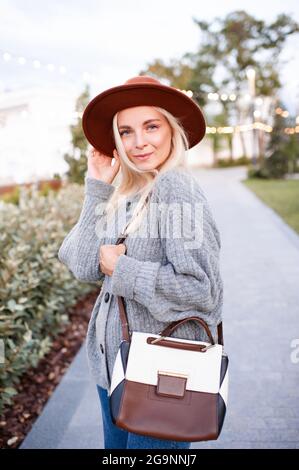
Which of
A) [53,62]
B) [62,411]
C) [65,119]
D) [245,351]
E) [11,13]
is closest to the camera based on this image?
[62,411]

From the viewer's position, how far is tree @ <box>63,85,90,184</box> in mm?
6469

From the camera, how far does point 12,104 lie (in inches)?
584

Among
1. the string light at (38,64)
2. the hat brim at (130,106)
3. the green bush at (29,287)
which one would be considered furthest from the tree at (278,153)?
the hat brim at (130,106)

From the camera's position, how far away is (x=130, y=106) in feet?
5.48

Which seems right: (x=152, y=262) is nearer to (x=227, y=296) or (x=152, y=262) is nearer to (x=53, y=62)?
(x=227, y=296)

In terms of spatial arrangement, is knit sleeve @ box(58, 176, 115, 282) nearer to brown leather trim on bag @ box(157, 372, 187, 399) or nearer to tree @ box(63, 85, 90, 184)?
brown leather trim on bag @ box(157, 372, 187, 399)

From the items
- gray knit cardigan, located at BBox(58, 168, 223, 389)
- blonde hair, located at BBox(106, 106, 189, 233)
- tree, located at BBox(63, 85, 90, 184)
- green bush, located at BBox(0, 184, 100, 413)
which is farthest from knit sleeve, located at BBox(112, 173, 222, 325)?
tree, located at BBox(63, 85, 90, 184)

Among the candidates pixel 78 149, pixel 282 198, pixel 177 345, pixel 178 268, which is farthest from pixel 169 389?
pixel 282 198

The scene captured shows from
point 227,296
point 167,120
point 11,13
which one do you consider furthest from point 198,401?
point 227,296

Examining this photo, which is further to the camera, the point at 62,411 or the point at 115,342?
the point at 62,411

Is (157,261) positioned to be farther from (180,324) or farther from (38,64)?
(38,64)

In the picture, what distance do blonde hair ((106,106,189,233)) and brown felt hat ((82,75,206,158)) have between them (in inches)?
1.4

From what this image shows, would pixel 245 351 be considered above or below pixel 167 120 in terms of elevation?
below
